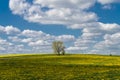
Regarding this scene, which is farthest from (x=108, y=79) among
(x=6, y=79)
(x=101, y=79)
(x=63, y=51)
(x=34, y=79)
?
(x=63, y=51)

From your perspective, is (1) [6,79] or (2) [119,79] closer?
(2) [119,79]

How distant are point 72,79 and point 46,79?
3.11m

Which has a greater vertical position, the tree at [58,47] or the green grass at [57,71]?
the tree at [58,47]

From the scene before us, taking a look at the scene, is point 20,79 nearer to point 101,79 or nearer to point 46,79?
point 46,79

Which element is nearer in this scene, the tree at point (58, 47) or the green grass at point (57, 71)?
the green grass at point (57, 71)

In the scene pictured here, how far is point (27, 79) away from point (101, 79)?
8904 millimetres

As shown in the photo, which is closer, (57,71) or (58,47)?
(57,71)

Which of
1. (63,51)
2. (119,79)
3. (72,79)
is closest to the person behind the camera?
(119,79)

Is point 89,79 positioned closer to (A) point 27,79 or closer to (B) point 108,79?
(B) point 108,79

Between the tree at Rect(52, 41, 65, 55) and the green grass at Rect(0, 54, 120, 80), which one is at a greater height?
the tree at Rect(52, 41, 65, 55)

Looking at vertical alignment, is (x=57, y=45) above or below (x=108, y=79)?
above

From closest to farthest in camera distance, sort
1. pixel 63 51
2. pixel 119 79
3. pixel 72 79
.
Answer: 1. pixel 119 79
2. pixel 72 79
3. pixel 63 51

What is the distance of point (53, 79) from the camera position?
113 ft

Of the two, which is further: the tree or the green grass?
the tree
